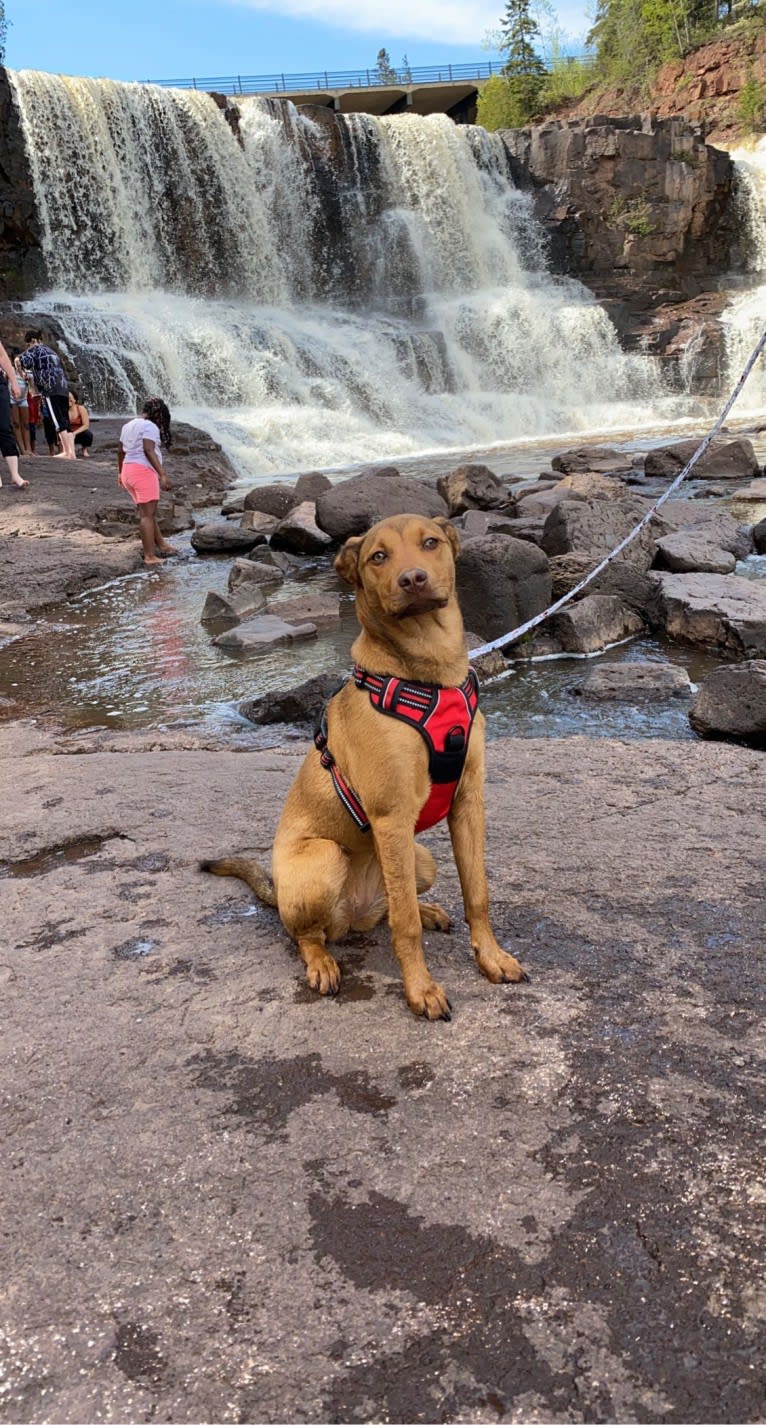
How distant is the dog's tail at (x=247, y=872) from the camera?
3084 millimetres

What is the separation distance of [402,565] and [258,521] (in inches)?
464

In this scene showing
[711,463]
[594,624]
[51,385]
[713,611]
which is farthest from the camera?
[711,463]

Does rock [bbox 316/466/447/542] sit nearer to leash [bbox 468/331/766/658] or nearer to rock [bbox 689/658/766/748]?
leash [bbox 468/331/766/658]

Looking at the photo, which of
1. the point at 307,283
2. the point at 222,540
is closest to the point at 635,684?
the point at 222,540

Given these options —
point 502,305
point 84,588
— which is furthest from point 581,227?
point 84,588

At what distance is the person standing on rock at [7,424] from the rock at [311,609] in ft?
16.7

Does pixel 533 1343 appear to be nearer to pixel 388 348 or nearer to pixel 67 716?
pixel 67 716

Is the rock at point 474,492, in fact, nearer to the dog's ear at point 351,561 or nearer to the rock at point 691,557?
the rock at point 691,557

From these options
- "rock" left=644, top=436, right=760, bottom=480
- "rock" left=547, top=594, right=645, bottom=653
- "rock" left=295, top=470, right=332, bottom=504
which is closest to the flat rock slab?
"rock" left=547, top=594, right=645, bottom=653

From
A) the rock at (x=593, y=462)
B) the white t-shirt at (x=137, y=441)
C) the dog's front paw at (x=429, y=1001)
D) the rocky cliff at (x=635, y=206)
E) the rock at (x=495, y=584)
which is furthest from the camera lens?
the rocky cliff at (x=635, y=206)

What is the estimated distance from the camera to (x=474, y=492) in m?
14.2

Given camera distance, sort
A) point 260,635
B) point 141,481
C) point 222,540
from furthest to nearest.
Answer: point 222,540 → point 141,481 → point 260,635

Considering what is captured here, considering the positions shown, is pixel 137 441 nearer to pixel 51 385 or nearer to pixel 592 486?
pixel 51 385

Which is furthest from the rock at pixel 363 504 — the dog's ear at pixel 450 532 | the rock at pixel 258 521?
the dog's ear at pixel 450 532
